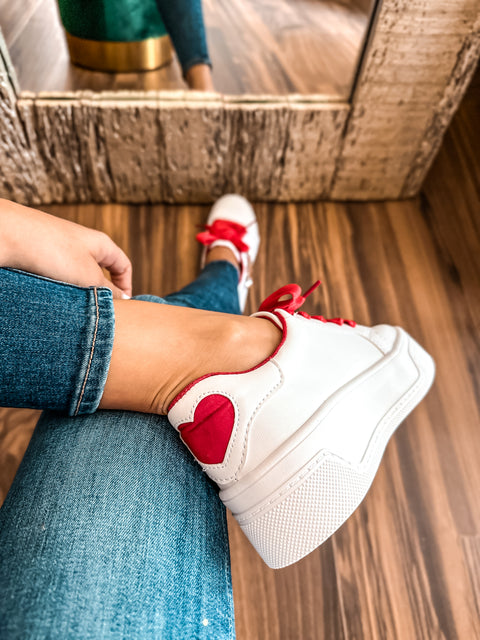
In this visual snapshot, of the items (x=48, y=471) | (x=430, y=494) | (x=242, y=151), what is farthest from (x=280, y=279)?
(x=48, y=471)

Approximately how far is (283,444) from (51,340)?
27 cm

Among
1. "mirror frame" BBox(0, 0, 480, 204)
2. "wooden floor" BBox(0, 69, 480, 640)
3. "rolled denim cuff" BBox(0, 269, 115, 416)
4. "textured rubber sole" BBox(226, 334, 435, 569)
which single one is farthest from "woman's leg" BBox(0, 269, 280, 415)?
"mirror frame" BBox(0, 0, 480, 204)

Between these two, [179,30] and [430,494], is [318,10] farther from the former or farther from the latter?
[430,494]

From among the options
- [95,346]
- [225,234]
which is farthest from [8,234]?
[225,234]

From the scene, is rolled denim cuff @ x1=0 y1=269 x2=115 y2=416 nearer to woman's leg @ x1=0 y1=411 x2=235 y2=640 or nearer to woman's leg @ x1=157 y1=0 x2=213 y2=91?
woman's leg @ x1=0 y1=411 x2=235 y2=640

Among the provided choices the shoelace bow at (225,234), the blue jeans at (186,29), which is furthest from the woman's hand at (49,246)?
the blue jeans at (186,29)

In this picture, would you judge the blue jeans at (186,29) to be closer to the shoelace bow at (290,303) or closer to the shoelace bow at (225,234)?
the shoelace bow at (225,234)

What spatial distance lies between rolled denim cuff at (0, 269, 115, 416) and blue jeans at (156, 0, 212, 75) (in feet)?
2.14

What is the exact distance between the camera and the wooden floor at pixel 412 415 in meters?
0.71

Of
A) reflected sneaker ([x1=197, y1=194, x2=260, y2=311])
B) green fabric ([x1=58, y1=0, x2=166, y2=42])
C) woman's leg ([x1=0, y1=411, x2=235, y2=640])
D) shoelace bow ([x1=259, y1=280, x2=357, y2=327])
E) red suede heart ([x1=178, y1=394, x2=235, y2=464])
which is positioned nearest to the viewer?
woman's leg ([x1=0, y1=411, x2=235, y2=640])

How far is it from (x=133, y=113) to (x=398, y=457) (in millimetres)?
827

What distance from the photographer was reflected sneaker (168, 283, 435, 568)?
52 cm

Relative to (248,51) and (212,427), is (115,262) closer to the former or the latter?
(212,427)

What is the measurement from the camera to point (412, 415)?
2.83ft
